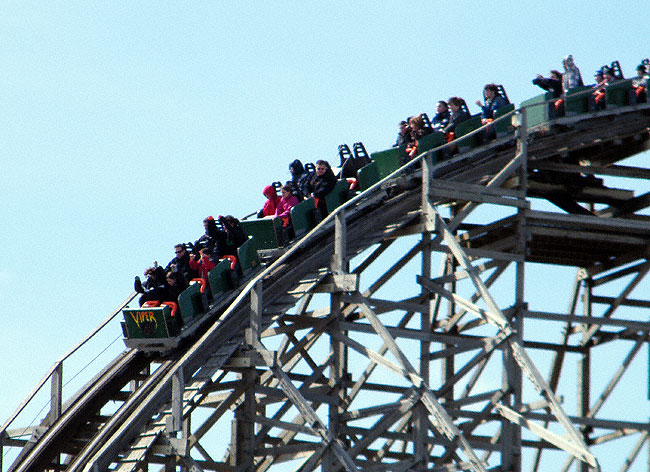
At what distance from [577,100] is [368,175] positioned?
4.69 m

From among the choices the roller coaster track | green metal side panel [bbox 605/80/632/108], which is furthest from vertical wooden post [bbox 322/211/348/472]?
green metal side panel [bbox 605/80/632/108]

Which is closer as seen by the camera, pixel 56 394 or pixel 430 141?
pixel 56 394

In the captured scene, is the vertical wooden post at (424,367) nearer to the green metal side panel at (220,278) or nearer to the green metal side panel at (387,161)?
the green metal side panel at (387,161)

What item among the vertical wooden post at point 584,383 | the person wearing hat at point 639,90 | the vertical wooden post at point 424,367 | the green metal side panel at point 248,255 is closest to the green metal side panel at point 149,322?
the green metal side panel at point 248,255

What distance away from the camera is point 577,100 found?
2380 cm

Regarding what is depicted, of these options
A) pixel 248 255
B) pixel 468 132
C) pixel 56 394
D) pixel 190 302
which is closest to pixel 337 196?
pixel 248 255

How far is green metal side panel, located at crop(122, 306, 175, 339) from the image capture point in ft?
61.3

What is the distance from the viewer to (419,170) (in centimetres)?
2203

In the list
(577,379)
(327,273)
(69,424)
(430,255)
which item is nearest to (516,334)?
(430,255)

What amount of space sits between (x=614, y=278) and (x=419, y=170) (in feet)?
19.7

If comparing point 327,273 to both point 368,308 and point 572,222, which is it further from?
point 572,222

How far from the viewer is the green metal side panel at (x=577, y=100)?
77.6 feet

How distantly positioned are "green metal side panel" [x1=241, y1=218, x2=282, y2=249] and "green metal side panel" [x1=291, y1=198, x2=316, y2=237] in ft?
Result: 0.92

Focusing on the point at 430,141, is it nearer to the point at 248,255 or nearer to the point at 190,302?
the point at 248,255
